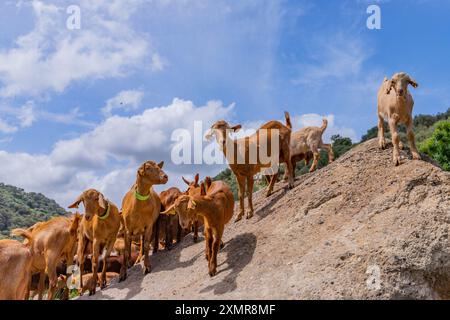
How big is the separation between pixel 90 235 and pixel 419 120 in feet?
206

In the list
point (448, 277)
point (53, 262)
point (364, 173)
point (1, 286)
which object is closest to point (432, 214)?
point (448, 277)

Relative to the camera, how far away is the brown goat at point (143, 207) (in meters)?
10.4

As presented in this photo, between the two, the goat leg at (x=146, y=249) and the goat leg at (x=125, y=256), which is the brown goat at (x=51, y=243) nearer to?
the goat leg at (x=125, y=256)

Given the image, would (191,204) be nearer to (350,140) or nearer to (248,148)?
(248,148)

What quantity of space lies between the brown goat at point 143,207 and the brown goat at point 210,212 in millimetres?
1240

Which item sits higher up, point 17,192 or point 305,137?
point 17,192

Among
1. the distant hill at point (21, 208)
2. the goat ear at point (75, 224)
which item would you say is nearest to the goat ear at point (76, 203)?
the goat ear at point (75, 224)

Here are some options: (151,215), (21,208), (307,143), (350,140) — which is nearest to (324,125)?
(307,143)

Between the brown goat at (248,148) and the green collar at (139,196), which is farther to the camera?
the brown goat at (248,148)

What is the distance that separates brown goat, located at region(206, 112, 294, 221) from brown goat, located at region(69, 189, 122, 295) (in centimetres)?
290

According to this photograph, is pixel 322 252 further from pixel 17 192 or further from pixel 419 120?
pixel 17 192

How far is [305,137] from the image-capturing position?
16.1m
